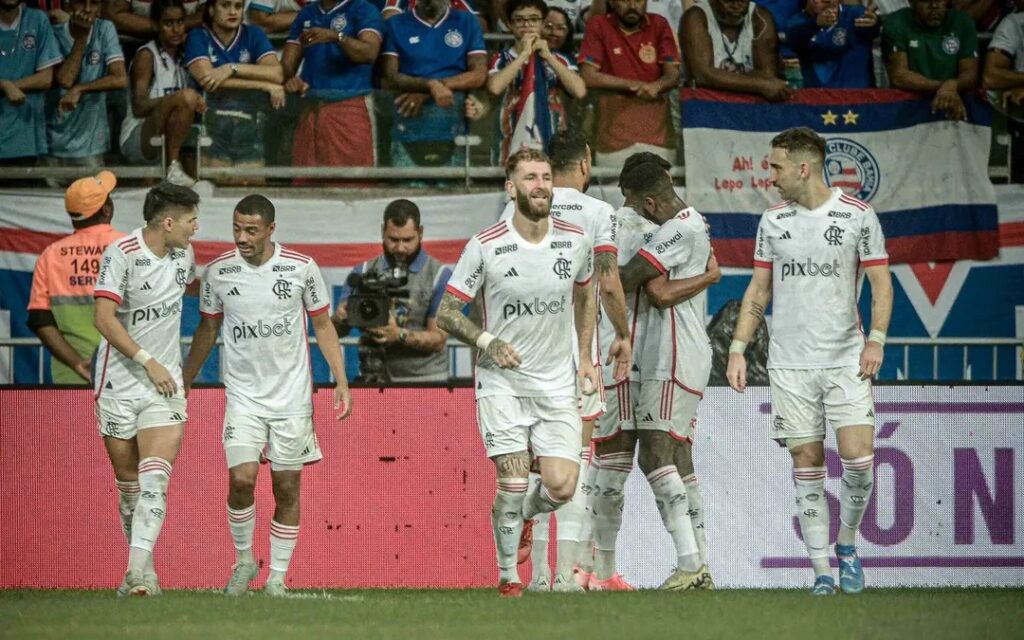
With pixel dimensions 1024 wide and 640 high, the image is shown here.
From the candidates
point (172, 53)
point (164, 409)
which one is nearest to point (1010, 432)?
point (164, 409)

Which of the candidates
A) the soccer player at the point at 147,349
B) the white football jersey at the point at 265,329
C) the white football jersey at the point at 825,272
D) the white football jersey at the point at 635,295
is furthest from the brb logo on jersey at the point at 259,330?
the white football jersey at the point at 825,272

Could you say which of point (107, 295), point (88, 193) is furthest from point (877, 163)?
point (107, 295)

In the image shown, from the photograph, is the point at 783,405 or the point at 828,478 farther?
the point at 828,478

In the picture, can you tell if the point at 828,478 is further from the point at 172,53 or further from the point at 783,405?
the point at 172,53

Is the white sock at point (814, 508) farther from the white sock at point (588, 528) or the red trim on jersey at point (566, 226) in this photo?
the red trim on jersey at point (566, 226)

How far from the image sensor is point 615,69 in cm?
1372

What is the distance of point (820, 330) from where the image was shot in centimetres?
908

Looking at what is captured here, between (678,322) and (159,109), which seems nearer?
(678,322)

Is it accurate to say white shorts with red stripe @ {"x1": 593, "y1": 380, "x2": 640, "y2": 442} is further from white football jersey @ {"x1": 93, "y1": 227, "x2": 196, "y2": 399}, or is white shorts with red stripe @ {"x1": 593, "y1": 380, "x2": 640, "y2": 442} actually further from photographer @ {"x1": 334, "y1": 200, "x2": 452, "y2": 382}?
white football jersey @ {"x1": 93, "y1": 227, "x2": 196, "y2": 399}

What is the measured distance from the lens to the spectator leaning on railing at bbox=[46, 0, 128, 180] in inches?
515

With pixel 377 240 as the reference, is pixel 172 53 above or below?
above

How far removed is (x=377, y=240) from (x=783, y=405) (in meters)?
5.11

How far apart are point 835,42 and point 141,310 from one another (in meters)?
7.26

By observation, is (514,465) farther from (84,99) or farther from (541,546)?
(84,99)
